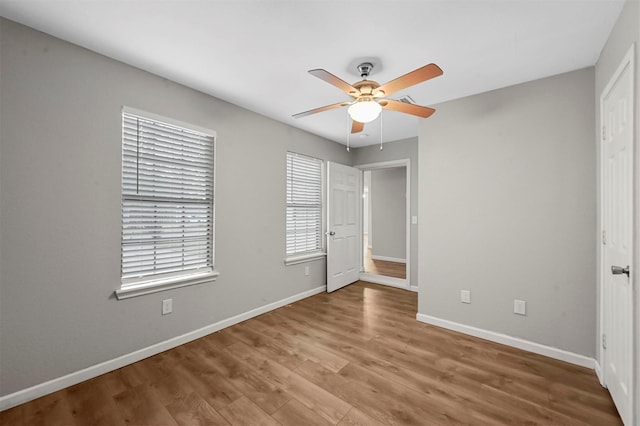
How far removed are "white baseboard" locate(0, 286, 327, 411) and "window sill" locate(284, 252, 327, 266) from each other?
2.29 ft

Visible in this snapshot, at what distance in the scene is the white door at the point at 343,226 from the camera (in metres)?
4.32

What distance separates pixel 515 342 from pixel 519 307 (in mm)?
335

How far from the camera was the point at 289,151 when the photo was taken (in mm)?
3828

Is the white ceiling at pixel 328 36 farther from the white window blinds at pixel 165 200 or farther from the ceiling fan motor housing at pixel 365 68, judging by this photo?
the white window blinds at pixel 165 200

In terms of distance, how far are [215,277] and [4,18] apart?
2.43 metres

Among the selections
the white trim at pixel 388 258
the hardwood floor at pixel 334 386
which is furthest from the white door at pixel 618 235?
the white trim at pixel 388 258

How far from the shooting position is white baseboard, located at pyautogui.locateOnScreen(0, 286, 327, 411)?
5.84 ft

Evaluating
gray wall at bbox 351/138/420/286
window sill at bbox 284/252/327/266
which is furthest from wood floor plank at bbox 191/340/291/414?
gray wall at bbox 351/138/420/286

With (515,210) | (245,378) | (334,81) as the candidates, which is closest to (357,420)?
(245,378)

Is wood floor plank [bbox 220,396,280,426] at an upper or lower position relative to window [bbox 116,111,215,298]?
lower

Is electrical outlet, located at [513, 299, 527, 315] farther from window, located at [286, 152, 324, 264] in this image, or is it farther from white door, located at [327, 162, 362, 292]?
window, located at [286, 152, 324, 264]

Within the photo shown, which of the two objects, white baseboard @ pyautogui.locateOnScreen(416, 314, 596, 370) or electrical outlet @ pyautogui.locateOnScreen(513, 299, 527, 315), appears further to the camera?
electrical outlet @ pyautogui.locateOnScreen(513, 299, 527, 315)

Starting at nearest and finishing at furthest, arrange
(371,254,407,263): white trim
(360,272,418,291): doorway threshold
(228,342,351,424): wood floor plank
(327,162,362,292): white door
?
(228,342,351,424): wood floor plank
(327,162,362,292): white door
(360,272,418,291): doorway threshold
(371,254,407,263): white trim

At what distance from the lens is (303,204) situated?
13.5ft
